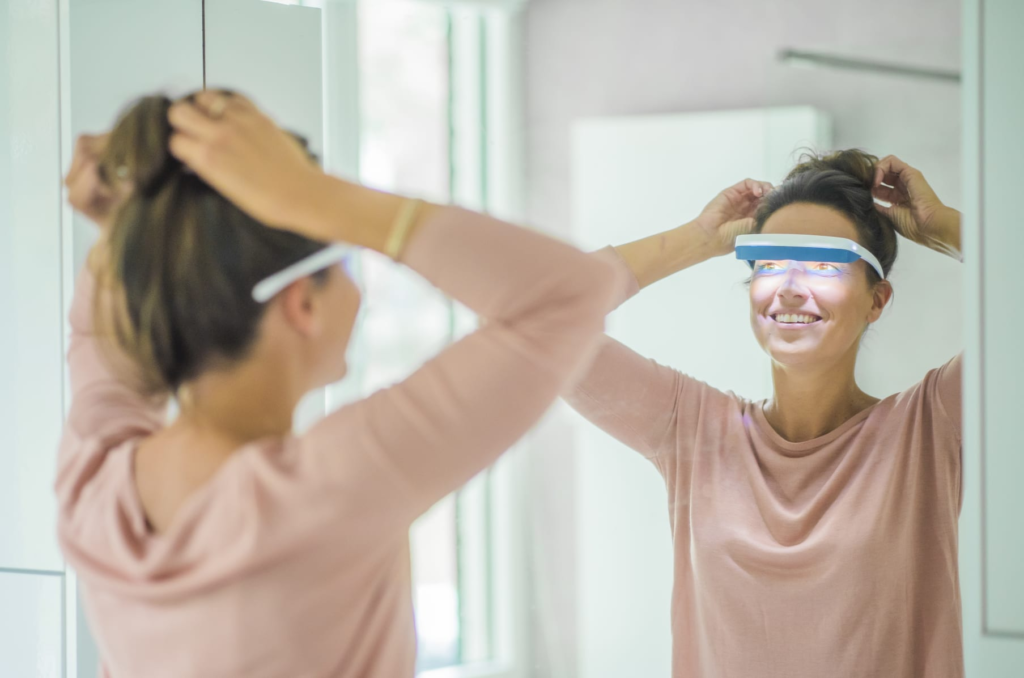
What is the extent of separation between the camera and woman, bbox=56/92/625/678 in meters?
0.52

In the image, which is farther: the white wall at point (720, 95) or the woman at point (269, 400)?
the white wall at point (720, 95)

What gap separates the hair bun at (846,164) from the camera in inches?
30.8

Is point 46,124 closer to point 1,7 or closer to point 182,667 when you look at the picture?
point 1,7

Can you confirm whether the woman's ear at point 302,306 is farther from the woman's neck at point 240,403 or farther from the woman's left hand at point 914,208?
the woman's left hand at point 914,208

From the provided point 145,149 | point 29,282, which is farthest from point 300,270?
point 29,282

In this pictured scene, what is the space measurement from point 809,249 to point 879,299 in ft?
0.25

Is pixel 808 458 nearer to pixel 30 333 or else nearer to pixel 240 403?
pixel 240 403

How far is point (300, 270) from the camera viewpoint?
588 millimetres

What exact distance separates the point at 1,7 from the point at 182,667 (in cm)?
79

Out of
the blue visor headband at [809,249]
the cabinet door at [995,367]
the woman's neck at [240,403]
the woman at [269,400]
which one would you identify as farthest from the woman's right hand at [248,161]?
the cabinet door at [995,367]

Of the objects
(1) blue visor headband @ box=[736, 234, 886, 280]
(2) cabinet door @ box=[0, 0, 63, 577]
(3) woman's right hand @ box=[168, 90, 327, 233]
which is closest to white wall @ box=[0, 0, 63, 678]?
(2) cabinet door @ box=[0, 0, 63, 577]

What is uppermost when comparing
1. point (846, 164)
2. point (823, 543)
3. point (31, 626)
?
point (846, 164)

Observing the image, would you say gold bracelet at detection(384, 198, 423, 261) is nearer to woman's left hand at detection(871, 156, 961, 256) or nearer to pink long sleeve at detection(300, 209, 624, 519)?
pink long sleeve at detection(300, 209, 624, 519)

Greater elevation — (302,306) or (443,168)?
(443,168)
